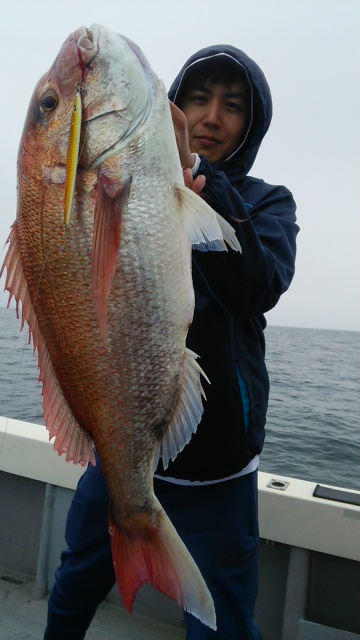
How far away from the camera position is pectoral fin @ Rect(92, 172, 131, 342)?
1.29 m

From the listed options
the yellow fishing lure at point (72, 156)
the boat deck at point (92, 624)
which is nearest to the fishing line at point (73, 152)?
the yellow fishing lure at point (72, 156)

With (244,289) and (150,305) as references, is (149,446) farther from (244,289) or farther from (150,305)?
(244,289)

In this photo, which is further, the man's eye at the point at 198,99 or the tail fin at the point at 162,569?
the man's eye at the point at 198,99

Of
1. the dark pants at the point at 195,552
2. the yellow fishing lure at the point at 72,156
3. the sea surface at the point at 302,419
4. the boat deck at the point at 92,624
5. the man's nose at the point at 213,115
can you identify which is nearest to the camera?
the yellow fishing lure at the point at 72,156

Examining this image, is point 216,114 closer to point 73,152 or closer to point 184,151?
point 184,151

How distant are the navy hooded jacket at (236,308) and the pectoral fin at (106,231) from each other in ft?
0.90

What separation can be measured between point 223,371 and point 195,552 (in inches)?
25.6

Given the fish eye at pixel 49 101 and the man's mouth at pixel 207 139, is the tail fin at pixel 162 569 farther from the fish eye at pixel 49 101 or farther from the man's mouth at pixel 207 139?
the man's mouth at pixel 207 139

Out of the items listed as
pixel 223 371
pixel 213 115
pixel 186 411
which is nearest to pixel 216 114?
pixel 213 115

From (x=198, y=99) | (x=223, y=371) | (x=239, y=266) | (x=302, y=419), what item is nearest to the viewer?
(x=239, y=266)

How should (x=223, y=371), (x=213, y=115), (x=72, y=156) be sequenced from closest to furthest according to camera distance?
(x=72, y=156)
(x=223, y=371)
(x=213, y=115)

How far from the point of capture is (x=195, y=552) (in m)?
1.85

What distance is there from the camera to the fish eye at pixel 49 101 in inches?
54.4

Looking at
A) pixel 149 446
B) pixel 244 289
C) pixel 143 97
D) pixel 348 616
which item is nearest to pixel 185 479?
pixel 149 446
